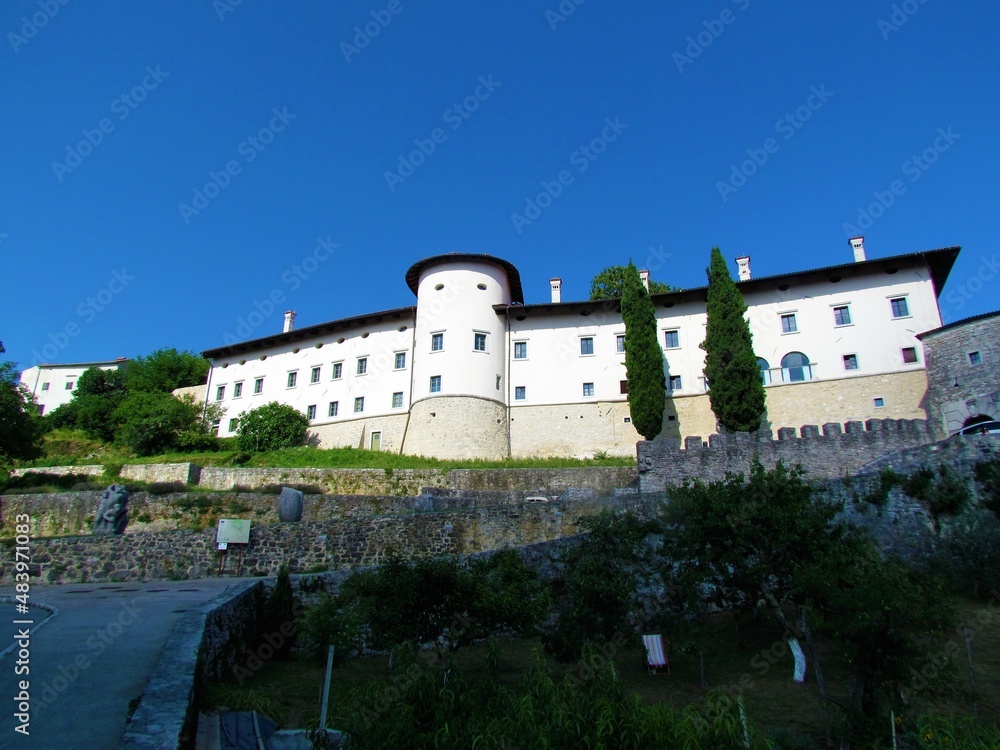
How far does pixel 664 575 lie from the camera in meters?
12.1

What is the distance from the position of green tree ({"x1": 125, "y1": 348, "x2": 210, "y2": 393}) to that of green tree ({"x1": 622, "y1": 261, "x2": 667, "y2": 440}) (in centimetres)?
4343

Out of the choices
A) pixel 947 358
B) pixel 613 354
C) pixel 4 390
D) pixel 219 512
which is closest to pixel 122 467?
pixel 4 390

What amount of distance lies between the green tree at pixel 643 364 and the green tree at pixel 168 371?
Result: 43433 mm

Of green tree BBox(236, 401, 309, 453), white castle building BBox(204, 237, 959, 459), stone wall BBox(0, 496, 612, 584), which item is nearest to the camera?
stone wall BBox(0, 496, 612, 584)

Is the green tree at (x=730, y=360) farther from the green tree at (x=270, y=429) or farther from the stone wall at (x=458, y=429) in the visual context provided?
the green tree at (x=270, y=429)

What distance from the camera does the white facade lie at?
78.5 m

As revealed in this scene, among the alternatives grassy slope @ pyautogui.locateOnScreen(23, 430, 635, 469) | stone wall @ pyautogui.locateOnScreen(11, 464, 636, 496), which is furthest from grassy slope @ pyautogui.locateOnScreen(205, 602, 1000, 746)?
grassy slope @ pyautogui.locateOnScreen(23, 430, 635, 469)

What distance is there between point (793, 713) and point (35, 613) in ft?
45.7

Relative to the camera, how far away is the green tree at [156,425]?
4134cm

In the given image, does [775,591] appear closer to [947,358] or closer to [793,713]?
[793,713]

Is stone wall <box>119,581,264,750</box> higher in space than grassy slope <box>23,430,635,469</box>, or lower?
lower

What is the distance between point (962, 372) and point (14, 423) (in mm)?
45355

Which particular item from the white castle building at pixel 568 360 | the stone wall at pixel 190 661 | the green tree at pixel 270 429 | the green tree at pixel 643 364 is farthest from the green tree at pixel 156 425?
the stone wall at pixel 190 661

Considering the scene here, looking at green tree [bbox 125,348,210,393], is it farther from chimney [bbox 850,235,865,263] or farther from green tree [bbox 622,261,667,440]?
chimney [bbox 850,235,865,263]
